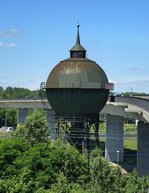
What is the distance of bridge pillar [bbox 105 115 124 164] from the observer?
273 ft

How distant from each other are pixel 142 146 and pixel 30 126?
13.2 m

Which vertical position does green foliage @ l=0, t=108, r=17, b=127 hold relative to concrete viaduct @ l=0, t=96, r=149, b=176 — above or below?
above

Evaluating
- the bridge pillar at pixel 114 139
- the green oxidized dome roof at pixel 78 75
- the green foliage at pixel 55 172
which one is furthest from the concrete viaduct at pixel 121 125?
the green foliage at pixel 55 172

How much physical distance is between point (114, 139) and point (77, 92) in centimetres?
2813

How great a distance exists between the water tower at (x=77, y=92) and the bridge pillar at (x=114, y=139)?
887 inches

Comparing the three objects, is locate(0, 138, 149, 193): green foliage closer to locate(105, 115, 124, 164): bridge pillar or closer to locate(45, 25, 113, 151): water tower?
locate(45, 25, 113, 151): water tower

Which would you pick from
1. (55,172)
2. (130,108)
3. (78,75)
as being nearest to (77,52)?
(78,75)

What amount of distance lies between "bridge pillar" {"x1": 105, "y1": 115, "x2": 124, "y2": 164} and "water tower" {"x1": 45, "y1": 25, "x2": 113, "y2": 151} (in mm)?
22537

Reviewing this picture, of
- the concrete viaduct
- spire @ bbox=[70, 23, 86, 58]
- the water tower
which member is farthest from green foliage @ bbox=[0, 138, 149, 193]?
spire @ bbox=[70, 23, 86, 58]

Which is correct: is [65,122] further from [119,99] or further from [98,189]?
[98,189]

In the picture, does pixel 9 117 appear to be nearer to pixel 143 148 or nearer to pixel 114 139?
pixel 114 139

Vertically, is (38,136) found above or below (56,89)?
below

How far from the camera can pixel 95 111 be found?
196ft

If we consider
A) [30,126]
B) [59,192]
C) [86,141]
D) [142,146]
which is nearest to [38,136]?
[30,126]
